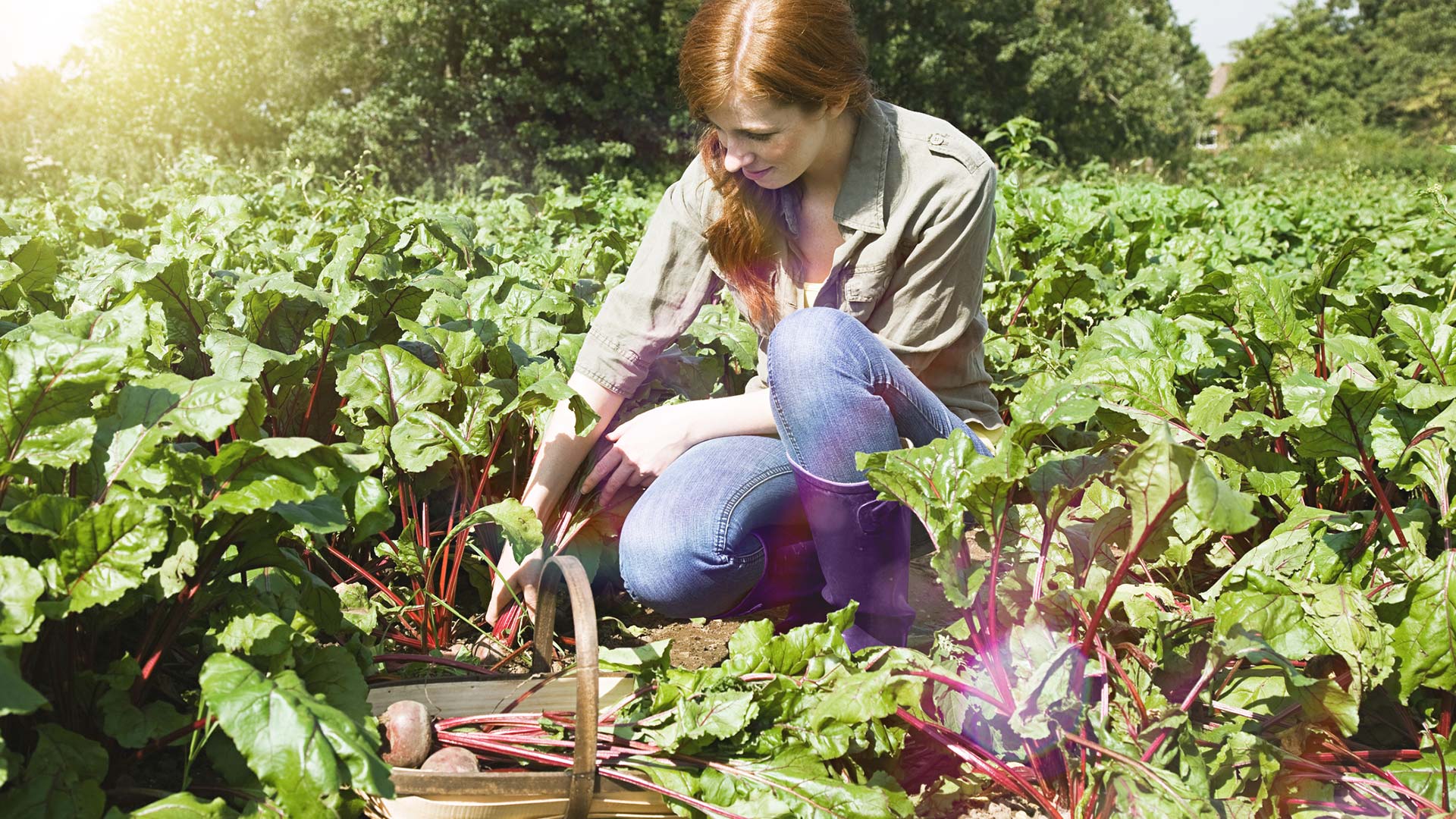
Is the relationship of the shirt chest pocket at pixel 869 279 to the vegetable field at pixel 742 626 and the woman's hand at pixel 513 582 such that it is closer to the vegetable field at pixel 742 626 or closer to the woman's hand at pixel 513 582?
the vegetable field at pixel 742 626

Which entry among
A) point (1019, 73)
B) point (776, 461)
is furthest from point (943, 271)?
point (1019, 73)

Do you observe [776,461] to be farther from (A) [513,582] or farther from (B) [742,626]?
(A) [513,582]

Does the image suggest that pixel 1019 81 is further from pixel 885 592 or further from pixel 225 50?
pixel 885 592

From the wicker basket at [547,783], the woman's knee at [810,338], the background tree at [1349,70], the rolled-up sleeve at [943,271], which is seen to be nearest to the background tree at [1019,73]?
the rolled-up sleeve at [943,271]

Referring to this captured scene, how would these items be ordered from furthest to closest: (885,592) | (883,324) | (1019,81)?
1. (1019,81)
2. (883,324)
3. (885,592)

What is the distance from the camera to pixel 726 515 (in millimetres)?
2137

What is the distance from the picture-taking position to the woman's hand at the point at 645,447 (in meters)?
2.28

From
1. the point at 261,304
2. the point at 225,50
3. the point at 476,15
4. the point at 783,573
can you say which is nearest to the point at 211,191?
the point at 261,304

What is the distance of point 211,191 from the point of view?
234 inches

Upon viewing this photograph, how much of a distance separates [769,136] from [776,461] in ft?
2.14

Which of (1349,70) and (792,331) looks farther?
(1349,70)

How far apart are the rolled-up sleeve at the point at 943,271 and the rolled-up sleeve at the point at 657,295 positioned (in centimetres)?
43

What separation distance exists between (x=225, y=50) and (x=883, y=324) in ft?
67.3

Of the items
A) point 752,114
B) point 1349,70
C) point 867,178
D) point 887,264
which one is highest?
point 1349,70
